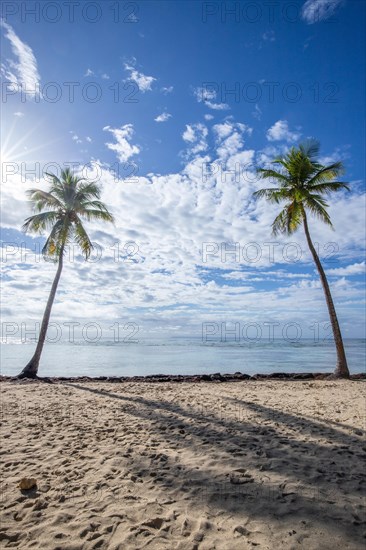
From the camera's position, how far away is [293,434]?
629cm

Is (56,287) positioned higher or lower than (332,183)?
lower

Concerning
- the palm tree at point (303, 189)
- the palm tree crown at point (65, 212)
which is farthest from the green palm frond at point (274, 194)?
the palm tree crown at point (65, 212)

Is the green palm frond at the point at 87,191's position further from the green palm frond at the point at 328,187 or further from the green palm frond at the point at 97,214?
the green palm frond at the point at 328,187

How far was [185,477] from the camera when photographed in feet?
15.2

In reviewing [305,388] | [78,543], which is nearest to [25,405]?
[78,543]

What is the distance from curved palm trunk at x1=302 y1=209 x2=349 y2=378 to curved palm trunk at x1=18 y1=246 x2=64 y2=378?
13684 millimetres

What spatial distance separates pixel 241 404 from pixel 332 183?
43.7ft

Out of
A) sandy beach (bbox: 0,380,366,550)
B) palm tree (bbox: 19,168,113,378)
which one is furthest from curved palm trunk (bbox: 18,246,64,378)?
sandy beach (bbox: 0,380,366,550)

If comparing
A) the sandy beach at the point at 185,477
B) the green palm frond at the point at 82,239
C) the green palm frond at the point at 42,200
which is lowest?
the sandy beach at the point at 185,477

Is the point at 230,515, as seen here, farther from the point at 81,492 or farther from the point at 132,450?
the point at 132,450

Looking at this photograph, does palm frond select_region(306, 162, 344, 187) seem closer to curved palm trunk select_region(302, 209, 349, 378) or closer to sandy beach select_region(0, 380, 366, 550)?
curved palm trunk select_region(302, 209, 349, 378)

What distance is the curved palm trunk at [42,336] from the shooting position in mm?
15523

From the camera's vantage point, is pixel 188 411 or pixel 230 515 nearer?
pixel 230 515

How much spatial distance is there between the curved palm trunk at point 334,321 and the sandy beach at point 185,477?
6991 millimetres
